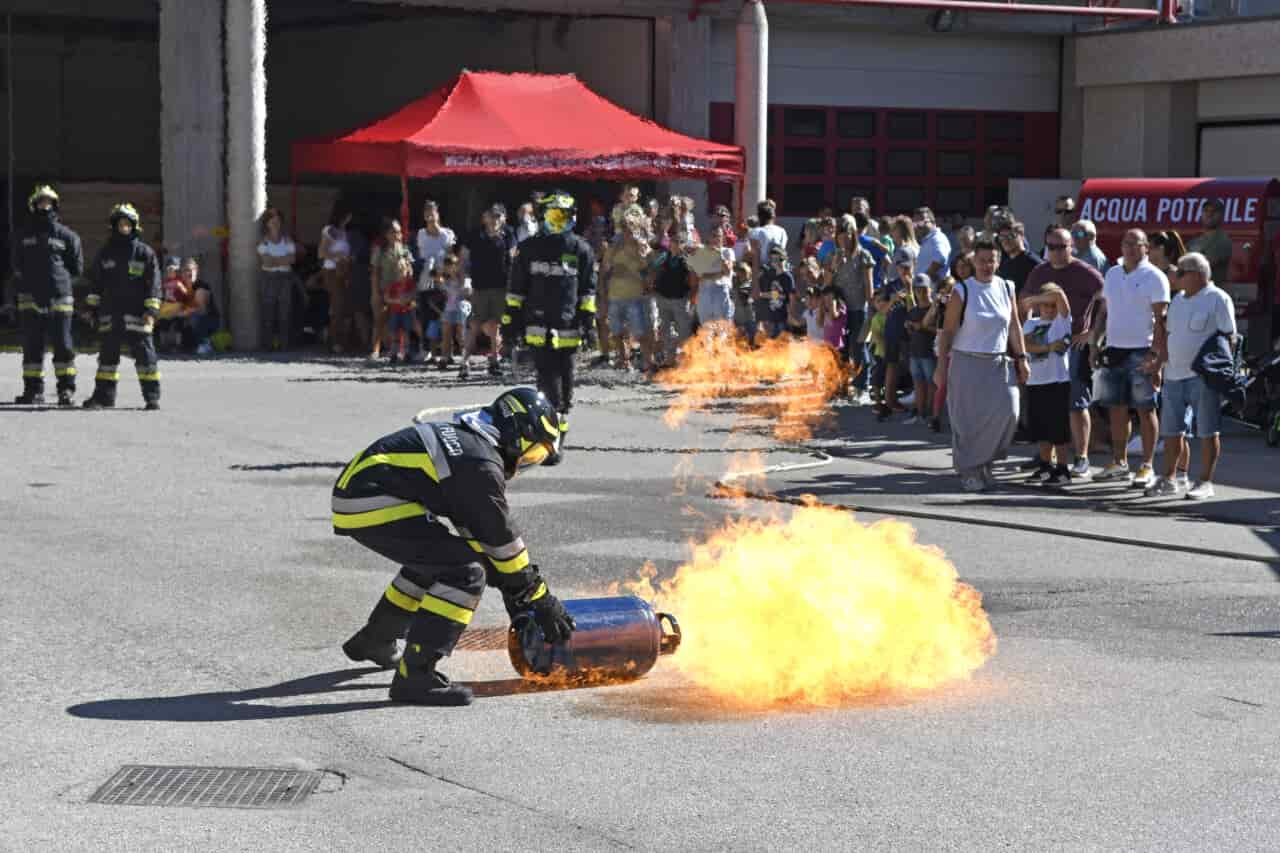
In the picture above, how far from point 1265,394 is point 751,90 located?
13.8 meters

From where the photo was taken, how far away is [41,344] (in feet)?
63.6

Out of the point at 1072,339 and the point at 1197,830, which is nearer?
the point at 1197,830

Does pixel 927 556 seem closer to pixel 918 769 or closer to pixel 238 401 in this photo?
pixel 918 769

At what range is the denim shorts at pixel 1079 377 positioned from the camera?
15.4 metres

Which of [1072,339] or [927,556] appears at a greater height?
[1072,339]

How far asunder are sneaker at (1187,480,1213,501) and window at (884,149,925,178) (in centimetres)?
1913

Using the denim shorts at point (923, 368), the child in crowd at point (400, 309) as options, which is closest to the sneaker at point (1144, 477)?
the denim shorts at point (923, 368)

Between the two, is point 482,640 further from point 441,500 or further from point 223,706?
point 223,706

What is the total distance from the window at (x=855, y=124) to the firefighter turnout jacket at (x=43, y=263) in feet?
53.0

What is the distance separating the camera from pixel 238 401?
20266 millimetres

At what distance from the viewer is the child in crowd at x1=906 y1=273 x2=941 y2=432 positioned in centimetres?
1811

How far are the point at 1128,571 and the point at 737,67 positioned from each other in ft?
65.2

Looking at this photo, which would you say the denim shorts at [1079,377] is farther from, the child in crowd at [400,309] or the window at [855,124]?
the window at [855,124]

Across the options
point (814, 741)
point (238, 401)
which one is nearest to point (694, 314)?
point (238, 401)
